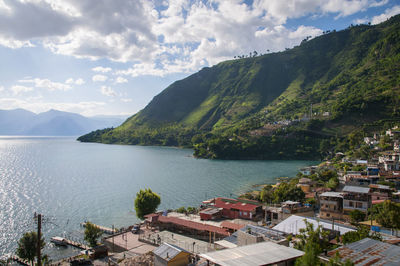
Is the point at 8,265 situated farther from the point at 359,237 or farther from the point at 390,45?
the point at 390,45

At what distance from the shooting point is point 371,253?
15.9 m

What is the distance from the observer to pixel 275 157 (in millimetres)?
125938

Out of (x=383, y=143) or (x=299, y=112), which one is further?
(x=299, y=112)

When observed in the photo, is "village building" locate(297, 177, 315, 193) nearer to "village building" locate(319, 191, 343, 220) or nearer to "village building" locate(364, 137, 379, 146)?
"village building" locate(319, 191, 343, 220)

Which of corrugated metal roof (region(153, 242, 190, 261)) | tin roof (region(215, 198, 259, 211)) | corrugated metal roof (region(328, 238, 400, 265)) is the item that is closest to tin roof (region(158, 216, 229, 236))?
tin roof (region(215, 198, 259, 211))

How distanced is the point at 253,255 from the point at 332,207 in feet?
93.2

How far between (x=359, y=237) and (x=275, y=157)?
108 metres

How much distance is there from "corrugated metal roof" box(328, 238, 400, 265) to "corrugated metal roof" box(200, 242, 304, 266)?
2922 mm

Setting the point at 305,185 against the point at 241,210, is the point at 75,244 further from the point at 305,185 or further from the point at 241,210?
the point at 305,185

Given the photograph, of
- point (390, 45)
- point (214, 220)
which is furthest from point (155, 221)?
point (390, 45)

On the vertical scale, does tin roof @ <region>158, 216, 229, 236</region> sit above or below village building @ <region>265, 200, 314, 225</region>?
below

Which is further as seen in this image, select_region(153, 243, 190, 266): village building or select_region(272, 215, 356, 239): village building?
select_region(272, 215, 356, 239): village building

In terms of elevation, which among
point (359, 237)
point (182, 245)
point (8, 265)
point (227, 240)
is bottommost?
point (8, 265)

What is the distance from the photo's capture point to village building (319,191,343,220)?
3752 cm
